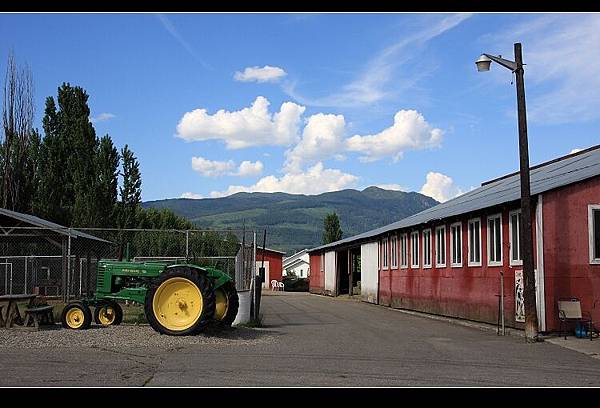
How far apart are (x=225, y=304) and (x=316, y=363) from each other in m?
5.70

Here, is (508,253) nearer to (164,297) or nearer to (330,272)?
(164,297)

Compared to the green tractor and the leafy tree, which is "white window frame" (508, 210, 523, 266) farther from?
the leafy tree

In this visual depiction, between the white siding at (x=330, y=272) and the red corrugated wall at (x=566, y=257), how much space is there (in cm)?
3425

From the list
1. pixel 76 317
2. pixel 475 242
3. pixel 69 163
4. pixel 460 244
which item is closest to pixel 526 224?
pixel 475 242

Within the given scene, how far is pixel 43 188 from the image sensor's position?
166 feet

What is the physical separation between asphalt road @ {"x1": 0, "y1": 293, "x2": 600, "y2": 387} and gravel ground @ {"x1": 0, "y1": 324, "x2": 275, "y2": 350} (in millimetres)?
213

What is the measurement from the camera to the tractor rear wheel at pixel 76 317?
707 inches

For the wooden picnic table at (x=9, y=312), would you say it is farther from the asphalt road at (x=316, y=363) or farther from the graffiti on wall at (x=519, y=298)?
the graffiti on wall at (x=519, y=298)

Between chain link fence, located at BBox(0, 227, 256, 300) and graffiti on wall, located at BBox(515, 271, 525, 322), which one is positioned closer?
graffiti on wall, located at BBox(515, 271, 525, 322)

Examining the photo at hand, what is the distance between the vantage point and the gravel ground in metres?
15.5

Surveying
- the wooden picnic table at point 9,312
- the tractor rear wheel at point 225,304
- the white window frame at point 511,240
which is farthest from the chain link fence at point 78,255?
the white window frame at point 511,240

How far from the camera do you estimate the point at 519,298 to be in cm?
1970

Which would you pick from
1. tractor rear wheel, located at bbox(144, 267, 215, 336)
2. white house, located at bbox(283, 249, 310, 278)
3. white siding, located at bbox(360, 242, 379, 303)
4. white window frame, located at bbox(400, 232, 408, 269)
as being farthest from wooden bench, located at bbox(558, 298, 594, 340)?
white house, located at bbox(283, 249, 310, 278)

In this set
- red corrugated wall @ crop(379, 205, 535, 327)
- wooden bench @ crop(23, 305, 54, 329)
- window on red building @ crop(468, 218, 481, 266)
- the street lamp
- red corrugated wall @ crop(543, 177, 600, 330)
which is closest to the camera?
the street lamp
